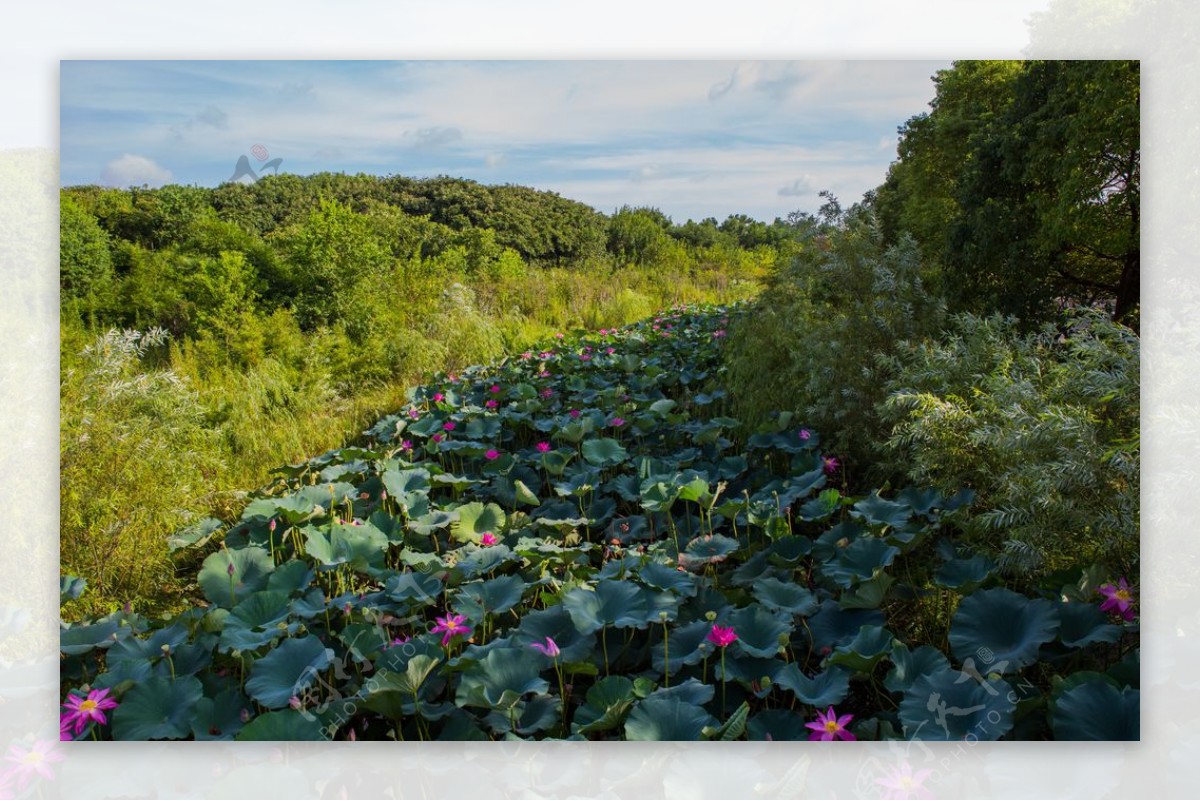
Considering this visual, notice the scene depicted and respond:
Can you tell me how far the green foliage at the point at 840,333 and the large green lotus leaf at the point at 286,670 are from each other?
1962mm

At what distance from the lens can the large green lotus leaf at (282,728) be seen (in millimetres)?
1831

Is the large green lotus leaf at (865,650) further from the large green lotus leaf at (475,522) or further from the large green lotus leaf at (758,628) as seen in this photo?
the large green lotus leaf at (475,522)

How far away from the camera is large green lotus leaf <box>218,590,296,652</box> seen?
2.01 m

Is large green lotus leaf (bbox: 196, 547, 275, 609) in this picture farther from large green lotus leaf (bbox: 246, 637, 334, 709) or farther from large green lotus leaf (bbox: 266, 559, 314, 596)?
large green lotus leaf (bbox: 246, 637, 334, 709)

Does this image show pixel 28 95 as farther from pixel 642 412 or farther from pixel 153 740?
pixel 642 412

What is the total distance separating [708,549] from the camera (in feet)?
8.11

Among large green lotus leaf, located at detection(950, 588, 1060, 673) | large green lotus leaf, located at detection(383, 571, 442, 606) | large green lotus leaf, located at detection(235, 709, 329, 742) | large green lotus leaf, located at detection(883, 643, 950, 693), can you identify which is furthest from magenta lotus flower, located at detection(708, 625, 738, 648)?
large green lotus leaf, located at detection(235, 709, 329, 742)

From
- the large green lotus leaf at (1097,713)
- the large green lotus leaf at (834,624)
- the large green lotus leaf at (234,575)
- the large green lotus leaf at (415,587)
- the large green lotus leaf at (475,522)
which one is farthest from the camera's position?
the large green lotus leaf at (475,522)

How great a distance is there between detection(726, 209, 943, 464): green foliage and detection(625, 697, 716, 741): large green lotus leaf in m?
1.48

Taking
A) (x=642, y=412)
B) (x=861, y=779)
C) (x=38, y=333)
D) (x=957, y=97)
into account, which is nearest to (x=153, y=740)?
(x=38, y=333)

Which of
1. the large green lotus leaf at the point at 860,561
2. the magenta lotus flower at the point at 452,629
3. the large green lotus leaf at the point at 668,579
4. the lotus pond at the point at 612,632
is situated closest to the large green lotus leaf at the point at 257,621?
the lotus pond at the point at 612,632

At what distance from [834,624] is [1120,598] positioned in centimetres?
66

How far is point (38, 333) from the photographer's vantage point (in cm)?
244

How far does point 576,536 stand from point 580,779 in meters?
0.98
